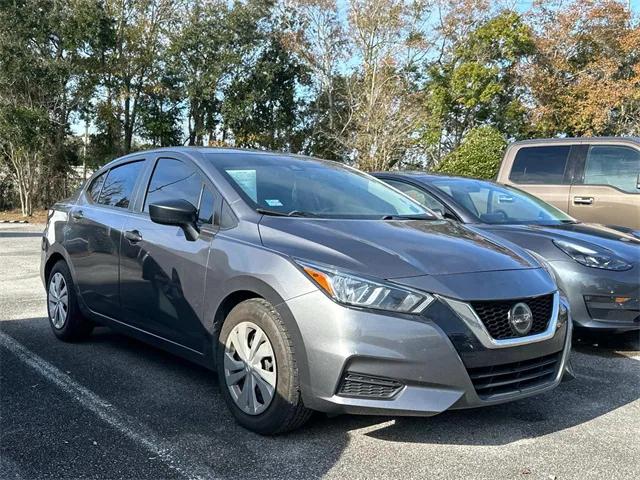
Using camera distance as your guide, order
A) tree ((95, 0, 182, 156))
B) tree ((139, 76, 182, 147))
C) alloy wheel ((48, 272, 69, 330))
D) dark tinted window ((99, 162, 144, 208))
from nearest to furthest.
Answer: dark tinted window ((99, 162, 144, 208)) < alloy wheel ((48, 272, 69, 330)) < tree ((95, 0, 182, 156)) < tree ((139, 76, 182, 147))

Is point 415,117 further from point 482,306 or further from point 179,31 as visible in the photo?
point 482,306

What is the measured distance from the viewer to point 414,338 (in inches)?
114

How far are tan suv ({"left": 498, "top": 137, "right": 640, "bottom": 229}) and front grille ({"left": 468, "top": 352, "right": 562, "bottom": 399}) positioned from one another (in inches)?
190

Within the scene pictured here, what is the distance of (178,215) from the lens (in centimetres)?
367

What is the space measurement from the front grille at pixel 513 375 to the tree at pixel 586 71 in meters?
22.8

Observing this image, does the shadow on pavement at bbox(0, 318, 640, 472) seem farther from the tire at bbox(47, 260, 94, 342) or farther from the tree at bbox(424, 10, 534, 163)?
the tree at bbox(424, 10, 534, 163)

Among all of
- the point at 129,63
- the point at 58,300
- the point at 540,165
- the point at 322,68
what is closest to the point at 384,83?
the point at 322,68

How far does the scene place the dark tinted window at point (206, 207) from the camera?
3803 millimetres

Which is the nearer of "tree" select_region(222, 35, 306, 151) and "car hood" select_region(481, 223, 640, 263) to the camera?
"car hood" select_region(481, 223, 640, 263)

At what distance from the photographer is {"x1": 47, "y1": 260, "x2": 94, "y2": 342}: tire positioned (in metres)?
5.03

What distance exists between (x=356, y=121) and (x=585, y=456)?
Answer: 25.5 m

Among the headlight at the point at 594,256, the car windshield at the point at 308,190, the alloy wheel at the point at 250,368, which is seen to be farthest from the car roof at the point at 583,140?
the alloy wheel at the point at 250,368

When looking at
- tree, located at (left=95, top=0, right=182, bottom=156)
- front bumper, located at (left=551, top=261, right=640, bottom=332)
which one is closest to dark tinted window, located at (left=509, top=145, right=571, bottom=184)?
front bumper, located at (left=551, top=261, right=640, bottom=332)

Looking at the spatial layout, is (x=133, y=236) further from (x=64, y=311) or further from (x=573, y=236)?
(x=573, y=236)
